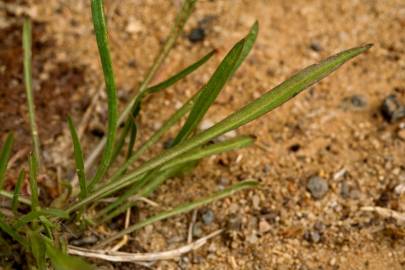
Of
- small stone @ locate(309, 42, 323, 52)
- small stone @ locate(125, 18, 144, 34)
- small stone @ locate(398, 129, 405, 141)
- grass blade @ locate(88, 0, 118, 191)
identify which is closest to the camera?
grass blade @ locate(88, 0, 118, 191)

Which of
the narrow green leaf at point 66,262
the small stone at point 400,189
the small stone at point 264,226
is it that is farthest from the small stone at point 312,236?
the narrow green leaf at point 66,262

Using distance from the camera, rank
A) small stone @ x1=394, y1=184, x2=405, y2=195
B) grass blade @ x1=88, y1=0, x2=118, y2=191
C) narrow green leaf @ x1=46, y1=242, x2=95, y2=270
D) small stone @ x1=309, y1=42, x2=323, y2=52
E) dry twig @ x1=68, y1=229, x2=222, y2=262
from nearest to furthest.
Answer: narrow green leaf @ x1=46, y1=242, x2=95, y2=270, grass blade @ x1=88, y1=0, x2=118, y2=191, dry twig @ x1=68, y1=229, x2=222, y2=262, small stone @ x1=394, y1=184, x2=405, y2=195, small stone @ x1=309, y1=42, x2=323, y2=52

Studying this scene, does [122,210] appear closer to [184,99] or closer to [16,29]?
[184,99]

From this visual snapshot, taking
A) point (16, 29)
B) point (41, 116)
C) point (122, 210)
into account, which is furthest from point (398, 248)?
point (16, 29)

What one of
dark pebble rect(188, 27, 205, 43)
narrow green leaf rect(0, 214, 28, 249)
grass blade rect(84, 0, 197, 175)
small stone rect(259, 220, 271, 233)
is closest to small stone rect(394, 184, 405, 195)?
small stone rect(259, 220, 271, 233)

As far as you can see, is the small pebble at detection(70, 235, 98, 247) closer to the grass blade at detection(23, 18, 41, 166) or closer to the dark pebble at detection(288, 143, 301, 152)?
the grass blade at detection(23, 18, 41, 166)

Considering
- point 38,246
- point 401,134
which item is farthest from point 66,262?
point 401,134

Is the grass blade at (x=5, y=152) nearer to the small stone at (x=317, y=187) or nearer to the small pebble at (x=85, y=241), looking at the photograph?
the small pebble at (x=85, y=241)
